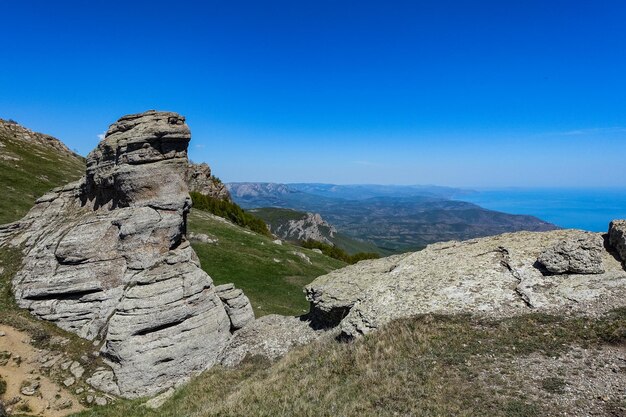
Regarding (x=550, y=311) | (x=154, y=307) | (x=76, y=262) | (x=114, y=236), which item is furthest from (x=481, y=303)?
(x=76, y=262)

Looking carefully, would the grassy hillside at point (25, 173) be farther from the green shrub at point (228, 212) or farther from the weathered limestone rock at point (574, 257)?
the weathered limestone rock at point (574, 257)

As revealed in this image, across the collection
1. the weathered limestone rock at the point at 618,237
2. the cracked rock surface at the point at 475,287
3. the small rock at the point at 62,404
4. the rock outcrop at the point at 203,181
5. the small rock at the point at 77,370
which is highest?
the rock outcrop at the point at 203,181

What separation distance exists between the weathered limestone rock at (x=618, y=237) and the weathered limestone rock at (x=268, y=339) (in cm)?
2247

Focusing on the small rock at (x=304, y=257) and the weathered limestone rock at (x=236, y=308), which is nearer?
the weathered limestone rock at (x=236, y=308)

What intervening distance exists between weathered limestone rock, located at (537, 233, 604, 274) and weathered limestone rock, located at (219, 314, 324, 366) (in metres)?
18.0

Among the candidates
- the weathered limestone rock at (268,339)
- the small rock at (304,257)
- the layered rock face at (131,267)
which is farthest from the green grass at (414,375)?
the small rock at (304,257)

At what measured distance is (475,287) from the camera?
24.5 m

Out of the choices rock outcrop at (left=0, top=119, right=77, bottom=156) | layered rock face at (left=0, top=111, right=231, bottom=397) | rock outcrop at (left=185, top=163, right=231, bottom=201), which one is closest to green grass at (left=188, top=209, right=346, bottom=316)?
layered rock face at (left=0, top=111, right=231, bottom=397)

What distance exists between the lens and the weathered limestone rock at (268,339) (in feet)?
95.0

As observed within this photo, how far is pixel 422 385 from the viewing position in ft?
54.1

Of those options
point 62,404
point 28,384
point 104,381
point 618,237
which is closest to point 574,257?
point 618,237

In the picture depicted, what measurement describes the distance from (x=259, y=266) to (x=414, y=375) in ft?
153

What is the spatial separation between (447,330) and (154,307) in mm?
21714

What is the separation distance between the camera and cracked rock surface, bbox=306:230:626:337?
21828 mm
